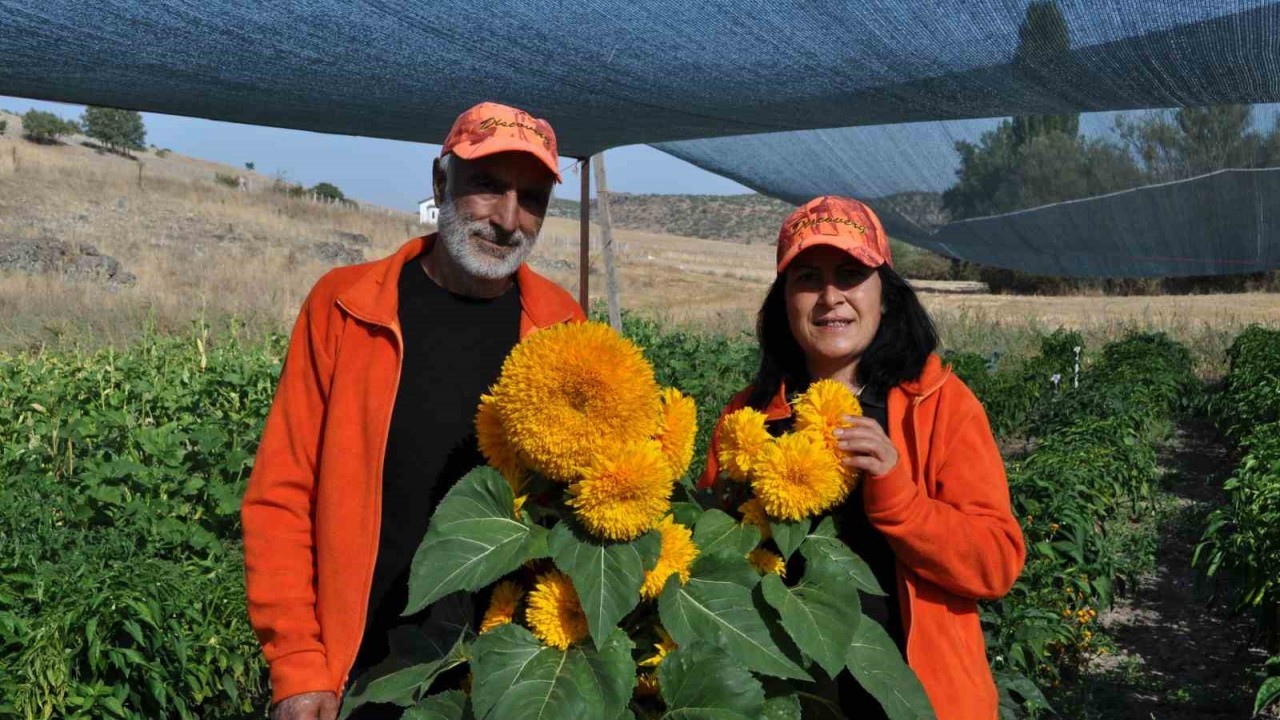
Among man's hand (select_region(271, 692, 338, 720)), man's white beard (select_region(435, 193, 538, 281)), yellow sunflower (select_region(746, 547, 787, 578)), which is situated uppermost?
man's white beard (select_region(435, 193, 538, 281))

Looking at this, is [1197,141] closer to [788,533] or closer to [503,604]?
[788,533]

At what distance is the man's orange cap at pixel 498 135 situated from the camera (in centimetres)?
172

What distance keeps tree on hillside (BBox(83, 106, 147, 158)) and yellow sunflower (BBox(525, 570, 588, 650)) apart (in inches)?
1872

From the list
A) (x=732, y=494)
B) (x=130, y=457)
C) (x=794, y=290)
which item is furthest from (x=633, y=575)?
(x=130, y=457)

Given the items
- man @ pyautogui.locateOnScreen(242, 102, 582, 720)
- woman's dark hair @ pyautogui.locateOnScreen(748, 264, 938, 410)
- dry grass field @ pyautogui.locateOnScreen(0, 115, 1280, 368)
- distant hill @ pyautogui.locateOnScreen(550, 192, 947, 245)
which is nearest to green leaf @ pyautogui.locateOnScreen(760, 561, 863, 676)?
woman's dark hair @ pyautogui.locateOnScreen(748, 264, 938, 410)

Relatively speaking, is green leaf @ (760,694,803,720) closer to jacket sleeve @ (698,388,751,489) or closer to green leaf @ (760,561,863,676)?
green leaf @ (760,561,863,676)

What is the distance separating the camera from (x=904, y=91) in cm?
384

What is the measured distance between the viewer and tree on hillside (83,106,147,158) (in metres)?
45.5

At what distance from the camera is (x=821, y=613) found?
4.26 ft

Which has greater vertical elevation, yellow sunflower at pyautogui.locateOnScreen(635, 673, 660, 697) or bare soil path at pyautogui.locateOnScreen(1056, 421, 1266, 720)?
yellow sunflower at pyautogui.locateOnScreen(635, 673, 660, 697)

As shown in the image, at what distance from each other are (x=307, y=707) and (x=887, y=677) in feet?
2.91

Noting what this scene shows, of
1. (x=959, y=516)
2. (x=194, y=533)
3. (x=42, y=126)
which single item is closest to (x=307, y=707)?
(x=959, y=516)

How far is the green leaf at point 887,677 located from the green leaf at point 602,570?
1.04 ft

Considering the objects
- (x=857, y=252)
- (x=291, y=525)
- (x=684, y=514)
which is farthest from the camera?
(x=291, y=525)
